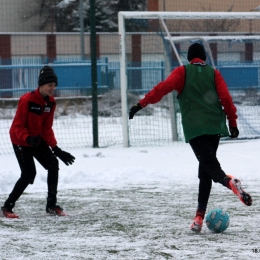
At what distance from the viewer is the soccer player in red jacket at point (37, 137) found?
23.1ft

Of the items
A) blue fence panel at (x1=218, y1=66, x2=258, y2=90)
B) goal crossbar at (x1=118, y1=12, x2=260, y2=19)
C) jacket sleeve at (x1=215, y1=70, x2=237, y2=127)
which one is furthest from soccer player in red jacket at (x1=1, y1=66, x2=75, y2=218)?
blue fence panel at (x1=218, y1=66, x2=258, y2=90)

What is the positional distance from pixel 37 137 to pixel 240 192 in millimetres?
2057

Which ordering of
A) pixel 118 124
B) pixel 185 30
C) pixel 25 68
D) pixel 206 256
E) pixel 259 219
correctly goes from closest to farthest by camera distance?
pixel 206 256 < pixel 259 219 < pixel 185 30 < pixel 118 124 < pixel 25 68

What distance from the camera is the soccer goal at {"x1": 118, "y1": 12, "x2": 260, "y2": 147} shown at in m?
13.0

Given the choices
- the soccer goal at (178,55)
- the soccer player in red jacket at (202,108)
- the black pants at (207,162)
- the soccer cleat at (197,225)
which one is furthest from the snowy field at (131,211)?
the soccer goal at (178,55)

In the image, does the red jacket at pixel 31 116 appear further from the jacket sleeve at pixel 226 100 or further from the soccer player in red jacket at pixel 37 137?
the jacket sleeve at pixel 226 100

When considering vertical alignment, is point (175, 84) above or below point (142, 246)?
above

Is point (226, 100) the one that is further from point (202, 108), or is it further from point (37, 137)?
point (37, 137)

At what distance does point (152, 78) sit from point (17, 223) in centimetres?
807

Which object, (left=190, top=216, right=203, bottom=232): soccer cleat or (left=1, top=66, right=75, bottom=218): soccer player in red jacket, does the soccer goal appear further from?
(left=190, top=216, right=203, bottom=232): soccer cleat

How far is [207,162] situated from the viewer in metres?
6.26

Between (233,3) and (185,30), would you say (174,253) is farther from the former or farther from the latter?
(233,3)

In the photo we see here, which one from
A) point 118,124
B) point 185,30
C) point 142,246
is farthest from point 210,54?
point 142,246

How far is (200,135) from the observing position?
6289 mm
